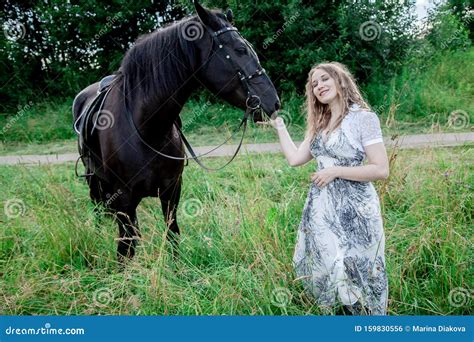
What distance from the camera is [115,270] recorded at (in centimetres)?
292

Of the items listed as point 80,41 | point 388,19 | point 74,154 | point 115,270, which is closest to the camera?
point 115,270

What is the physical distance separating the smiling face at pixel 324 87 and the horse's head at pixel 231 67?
339mm

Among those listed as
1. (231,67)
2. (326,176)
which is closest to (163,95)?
(231,67)

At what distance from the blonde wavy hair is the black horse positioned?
0.90 feet

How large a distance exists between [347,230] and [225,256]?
3.45 feet

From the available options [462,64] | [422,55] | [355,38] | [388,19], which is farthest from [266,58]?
[462,64]

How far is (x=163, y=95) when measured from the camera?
2.87 m

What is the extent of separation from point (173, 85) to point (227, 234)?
3.53ft

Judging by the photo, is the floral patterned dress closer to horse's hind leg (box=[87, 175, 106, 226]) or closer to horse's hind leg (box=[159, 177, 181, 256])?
horse's hind leg (box=[159, 177, 181, 256])

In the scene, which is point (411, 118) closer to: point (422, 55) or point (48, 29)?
point (422, 55)

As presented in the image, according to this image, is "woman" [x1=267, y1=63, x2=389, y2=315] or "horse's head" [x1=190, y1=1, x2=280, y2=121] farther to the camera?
"horse's head" [x1=190, y1=1, x2=280, y2=121]

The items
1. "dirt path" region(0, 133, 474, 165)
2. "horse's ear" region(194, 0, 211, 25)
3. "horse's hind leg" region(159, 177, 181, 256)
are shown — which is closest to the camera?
"horse's ear" region(194, 0, 211, 25)

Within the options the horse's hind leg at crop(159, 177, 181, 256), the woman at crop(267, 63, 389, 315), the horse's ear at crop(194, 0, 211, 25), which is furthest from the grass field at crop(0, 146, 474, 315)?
the horse's ear at crop(194, 0, 211, 25)

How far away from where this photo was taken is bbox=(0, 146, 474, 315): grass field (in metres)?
2.49
